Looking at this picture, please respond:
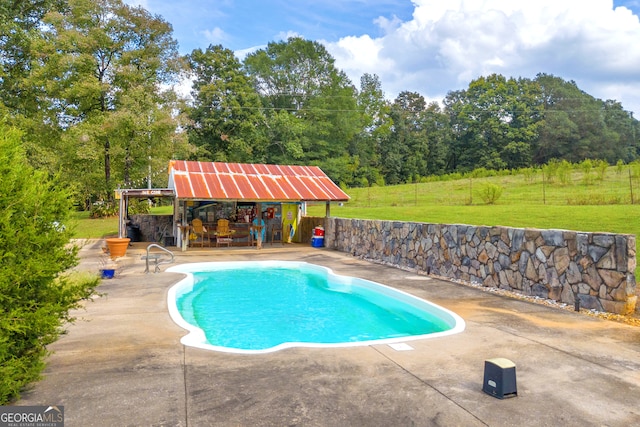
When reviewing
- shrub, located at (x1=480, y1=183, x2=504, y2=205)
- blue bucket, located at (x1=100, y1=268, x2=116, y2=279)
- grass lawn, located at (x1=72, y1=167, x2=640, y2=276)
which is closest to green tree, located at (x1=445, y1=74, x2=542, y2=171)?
grass lawn, located at (x1=72, y1=167, x2=640, y2=276)

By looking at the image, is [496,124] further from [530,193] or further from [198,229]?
[198,229]

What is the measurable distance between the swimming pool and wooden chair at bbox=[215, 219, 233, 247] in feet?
16.8

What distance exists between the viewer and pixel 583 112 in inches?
1972

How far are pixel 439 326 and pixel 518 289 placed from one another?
2.45 meters

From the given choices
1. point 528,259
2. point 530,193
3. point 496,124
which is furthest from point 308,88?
point 528,259

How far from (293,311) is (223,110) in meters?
28.2

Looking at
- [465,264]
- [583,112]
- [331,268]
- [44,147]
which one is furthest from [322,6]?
[583,112]

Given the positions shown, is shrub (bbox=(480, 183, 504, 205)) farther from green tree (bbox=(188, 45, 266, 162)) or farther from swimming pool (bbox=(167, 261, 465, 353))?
green tree (bbox=(188, 45, 266, 162))

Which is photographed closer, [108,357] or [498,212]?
[108,357]

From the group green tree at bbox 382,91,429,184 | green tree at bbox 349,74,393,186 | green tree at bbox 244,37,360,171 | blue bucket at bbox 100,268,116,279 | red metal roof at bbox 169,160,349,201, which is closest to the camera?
blue bucket at bbox 100,268,116,279

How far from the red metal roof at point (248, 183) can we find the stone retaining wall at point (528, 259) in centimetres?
527

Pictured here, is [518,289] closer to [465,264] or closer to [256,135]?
[465,264]

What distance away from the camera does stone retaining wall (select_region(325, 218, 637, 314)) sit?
20.2 feet

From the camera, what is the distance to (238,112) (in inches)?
1309
